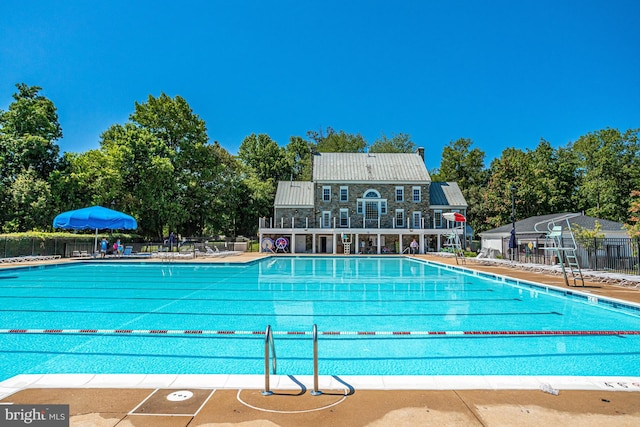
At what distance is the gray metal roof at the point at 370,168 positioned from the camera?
36969 millimetres

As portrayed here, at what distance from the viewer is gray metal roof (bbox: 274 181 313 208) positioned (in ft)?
120

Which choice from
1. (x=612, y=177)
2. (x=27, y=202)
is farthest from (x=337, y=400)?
(x=612, y=177)

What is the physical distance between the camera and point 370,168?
38281mm

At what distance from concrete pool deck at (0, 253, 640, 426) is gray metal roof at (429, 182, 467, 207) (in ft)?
114

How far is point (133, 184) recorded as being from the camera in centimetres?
3228

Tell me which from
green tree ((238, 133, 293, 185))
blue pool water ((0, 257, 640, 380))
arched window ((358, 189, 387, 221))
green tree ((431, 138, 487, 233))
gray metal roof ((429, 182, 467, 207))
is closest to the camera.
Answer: blue pool water ((0, 257, 640, 380))

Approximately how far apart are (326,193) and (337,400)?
3378 centimetres

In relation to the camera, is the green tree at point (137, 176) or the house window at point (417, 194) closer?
the green tree at point (137, 176)

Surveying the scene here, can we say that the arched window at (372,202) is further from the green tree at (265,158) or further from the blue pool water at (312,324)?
the blue pool water at (312,324)

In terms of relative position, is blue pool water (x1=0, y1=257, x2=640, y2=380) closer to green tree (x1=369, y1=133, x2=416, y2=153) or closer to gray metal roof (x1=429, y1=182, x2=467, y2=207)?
gray metal roof (x1=429, y1=182, x2=467, y2=207)

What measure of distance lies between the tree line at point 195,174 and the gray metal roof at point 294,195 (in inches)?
185
